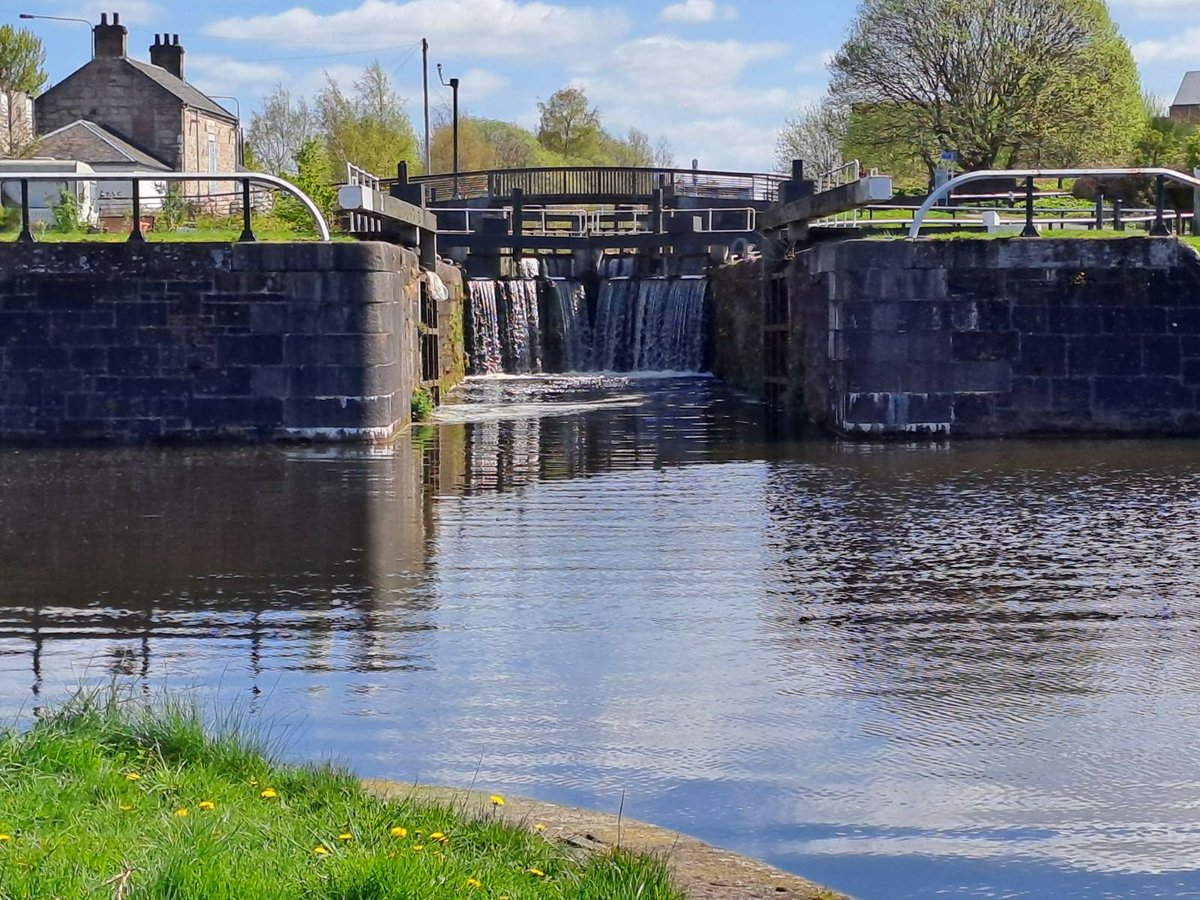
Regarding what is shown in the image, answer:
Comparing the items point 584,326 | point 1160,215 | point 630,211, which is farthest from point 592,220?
point 1160,215

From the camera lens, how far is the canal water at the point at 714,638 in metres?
4.99

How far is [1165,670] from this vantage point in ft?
21.7

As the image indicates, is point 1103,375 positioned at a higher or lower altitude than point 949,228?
lower

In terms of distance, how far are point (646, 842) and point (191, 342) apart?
12.0m

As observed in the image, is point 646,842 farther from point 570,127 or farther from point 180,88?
point 570,127

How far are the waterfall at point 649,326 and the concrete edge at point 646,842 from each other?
25.9 metres

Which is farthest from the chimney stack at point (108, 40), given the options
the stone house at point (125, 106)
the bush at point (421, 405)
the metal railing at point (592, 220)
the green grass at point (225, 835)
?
the green grass at point (225, 835)

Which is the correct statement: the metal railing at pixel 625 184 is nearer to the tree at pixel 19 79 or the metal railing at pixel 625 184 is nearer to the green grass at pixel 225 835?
the tree at pixel 19 79

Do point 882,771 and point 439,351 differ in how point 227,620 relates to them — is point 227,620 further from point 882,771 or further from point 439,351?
point 439,351

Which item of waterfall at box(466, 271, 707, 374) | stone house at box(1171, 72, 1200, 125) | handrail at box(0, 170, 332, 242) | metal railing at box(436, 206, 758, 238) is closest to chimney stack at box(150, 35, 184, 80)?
metal railing at box(436, 206, 758, 238)

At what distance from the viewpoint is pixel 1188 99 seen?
103250 millimetres

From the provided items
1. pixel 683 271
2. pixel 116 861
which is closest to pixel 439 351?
pixel 683 271

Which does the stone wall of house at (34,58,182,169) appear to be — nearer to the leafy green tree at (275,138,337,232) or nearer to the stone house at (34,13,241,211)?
the stone house at (34,13,241,211)

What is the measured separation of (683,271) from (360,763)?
30.4m
